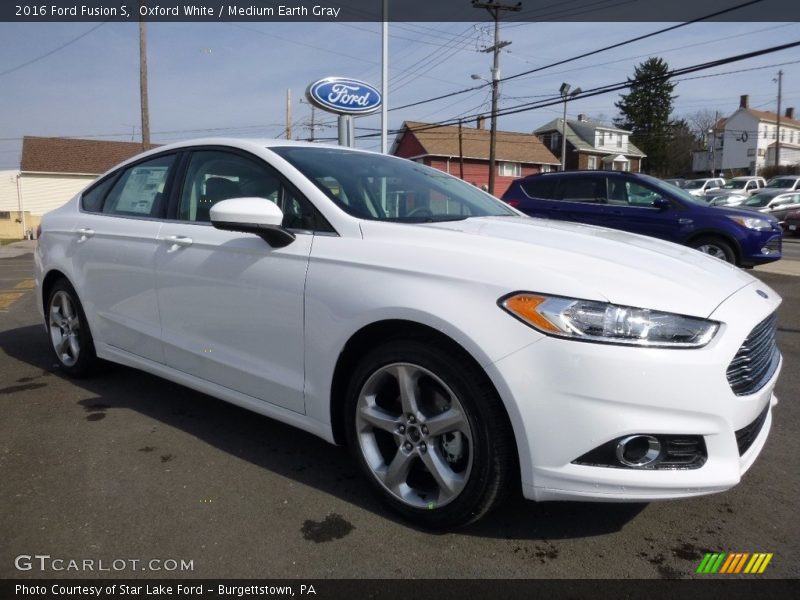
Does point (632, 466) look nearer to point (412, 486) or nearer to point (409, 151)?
point (412, 486)

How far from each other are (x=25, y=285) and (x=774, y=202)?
23.6m

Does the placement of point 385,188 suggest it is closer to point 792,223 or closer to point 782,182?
point 792,223

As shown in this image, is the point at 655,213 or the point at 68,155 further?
the point at 68,155

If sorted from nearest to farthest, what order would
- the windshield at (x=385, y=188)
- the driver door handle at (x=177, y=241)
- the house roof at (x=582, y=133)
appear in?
the windshield at (x=385, y=188), the driver door handle at (x=177, y=241), the house roof at (x=582, y=133)

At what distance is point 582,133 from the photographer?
58.1 meters

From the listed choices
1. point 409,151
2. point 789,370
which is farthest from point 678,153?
point 789,370

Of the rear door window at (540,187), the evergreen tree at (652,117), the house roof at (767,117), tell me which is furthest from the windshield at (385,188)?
the house roof at (767,117)

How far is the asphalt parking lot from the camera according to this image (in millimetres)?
2303

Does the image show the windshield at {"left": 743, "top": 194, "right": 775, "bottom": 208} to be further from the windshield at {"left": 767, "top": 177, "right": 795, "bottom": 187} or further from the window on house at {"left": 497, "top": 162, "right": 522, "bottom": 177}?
the window on house at {"left": 497, "top": 162, "right": 522, "bottom": 177}

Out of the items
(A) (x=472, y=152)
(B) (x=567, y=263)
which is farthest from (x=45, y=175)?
(B) (x=567, y=263)

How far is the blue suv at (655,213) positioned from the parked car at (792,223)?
12.8 m

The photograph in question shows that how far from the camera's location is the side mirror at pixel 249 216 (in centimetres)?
272

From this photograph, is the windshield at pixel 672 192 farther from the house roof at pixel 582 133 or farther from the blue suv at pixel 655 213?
the house roof at pixel 582 133

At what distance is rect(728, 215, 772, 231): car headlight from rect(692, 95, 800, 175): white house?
6800 cm
